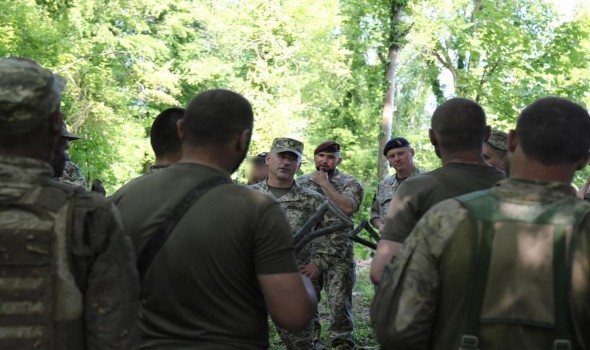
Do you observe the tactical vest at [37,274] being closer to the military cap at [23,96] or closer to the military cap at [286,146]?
the military cap at [23,96]

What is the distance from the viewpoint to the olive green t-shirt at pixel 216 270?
3518 mm

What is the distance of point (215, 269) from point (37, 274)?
0.91m

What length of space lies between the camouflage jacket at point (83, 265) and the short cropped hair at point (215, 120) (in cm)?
97

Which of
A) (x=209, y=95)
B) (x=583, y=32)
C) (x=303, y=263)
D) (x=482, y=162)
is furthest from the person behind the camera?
(x=583, y=32)

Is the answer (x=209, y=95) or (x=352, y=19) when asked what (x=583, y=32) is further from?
(x=209, y=95)

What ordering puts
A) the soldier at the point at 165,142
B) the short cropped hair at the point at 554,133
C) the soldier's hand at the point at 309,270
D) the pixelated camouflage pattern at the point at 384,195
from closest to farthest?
1. the short cropped hair at the point at 554,133
2. the soldier at the point at 165,142
3. the soldier's hand at the point at 309,270
4. the pixelated camouflage pattern at the point at 384,195

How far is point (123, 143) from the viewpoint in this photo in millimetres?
30469

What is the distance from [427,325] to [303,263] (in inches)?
208

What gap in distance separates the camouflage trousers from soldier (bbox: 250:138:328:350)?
1.17 m

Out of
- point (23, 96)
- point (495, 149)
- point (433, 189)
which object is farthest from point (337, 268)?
point (23, 96)

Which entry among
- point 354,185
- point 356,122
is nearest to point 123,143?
point 356,122

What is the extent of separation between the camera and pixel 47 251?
2.79m

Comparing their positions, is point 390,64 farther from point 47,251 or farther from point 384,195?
point 47,251

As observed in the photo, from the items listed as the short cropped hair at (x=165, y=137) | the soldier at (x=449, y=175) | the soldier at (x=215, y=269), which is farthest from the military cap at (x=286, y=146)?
the soldier at (x=215, y=269)
